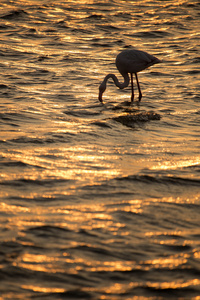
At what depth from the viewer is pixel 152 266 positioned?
489cm

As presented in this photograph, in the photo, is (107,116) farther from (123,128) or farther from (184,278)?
(184,278)

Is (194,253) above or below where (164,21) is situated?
below

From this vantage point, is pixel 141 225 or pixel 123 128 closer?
pixel 141 225

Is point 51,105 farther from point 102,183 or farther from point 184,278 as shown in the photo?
point 184,278

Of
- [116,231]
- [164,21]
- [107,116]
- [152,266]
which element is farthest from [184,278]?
[164,21]

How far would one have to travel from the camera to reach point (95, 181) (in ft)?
22.2

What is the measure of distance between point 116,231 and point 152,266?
27.8 inches

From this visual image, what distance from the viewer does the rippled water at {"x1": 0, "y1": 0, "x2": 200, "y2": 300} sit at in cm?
471

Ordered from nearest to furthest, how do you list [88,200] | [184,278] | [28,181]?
[184,278], [88,200], [28,181]

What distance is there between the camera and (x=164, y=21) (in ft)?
73.8

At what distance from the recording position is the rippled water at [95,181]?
4.71 metres

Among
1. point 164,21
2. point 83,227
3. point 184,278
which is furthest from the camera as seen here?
point 164,21

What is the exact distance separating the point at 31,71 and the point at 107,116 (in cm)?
434

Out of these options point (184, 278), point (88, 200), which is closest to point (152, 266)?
point (184, 278)
